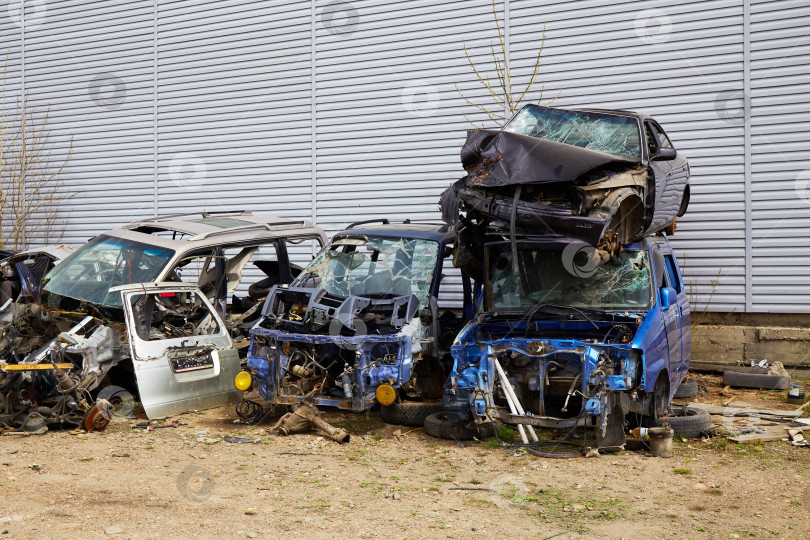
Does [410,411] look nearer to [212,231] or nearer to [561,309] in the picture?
[561,309]

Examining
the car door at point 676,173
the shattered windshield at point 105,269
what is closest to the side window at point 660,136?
the car door at point 676,173

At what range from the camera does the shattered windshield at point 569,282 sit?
277 inches

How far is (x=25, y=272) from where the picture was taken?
857 centimetres

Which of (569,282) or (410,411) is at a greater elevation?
(569,282)

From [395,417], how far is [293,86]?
7032mm

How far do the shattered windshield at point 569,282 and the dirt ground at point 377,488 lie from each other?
4.65 ft

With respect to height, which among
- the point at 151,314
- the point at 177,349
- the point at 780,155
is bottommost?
the point at 177,349

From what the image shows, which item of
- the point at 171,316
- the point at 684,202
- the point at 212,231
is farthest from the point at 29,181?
the point at 684,202

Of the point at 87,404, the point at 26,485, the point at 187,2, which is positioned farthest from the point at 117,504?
the point at 187,2

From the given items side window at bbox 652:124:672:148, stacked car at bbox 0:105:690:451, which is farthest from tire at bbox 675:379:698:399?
side window at bbox 652:124:672:148

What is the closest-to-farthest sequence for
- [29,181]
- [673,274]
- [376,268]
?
[673,274] < [376,268] < [29,181]

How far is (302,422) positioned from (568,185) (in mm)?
3387

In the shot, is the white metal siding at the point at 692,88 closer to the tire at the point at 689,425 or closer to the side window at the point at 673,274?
the side window at the point at 673,274

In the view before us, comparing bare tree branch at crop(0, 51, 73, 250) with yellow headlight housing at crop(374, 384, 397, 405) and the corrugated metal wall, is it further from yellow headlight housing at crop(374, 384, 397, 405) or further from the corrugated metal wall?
yellow headlight housing at crop(374, 384, 397, 405)
